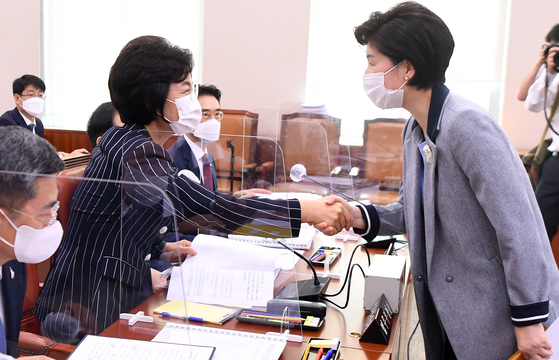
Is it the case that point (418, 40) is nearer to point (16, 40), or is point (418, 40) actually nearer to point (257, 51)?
point (257, 51)

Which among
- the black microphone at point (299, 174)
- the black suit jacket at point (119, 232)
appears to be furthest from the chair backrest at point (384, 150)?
the black suit jacket at point (119, 232)

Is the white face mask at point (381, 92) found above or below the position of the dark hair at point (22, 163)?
above

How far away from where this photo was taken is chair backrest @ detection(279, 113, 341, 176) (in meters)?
2.21

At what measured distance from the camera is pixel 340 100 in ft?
17.1

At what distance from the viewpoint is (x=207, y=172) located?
130 cm

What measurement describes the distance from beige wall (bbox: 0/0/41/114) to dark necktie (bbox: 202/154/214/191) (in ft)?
17.7

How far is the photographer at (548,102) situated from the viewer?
3070 millimetres

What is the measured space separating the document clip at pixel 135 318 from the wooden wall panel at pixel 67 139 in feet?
16.5

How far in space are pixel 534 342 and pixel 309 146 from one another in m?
1.42

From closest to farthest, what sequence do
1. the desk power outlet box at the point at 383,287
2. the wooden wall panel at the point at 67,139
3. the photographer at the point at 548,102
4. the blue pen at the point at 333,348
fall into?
the blue pen at the point at 333,348
the desk power outlet box at the point at 383,287
the photographer at the point at 548,102
the wooden wall panel at the point at 67,139

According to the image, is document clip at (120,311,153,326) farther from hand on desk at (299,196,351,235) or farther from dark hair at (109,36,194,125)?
dark hair at (109,36,194,125)

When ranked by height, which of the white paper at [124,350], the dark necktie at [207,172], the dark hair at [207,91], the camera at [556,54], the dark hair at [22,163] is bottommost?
the white paper at [124,350]

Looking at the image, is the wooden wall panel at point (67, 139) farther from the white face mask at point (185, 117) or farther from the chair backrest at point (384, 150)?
the white face mask at point (185, 117)

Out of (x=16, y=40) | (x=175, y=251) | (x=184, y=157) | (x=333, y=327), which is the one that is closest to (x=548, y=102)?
(x=333, y=327)
